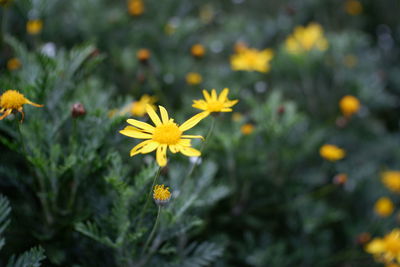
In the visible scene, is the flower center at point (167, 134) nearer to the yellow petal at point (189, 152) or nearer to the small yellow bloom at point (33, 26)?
the yellow petal at point (189, 152)

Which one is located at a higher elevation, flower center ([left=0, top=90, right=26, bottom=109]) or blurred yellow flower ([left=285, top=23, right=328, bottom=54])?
blurred yellow flower ([left=285, top=23, right=328, bottom=54])

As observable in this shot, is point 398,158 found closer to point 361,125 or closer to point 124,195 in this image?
point 361,125

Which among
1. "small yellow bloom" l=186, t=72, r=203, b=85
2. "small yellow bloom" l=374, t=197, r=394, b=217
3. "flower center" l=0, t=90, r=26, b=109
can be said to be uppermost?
"small yellow bloom" l=186, t=72, r=203, b=85

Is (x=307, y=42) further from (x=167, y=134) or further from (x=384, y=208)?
(x=167, y=134)

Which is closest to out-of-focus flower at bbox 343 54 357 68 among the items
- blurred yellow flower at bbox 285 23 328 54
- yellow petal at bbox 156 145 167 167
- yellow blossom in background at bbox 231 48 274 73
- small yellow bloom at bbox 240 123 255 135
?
blurred yellow flower at bbox 285 23 328 54

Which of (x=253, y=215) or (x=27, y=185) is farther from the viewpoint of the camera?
(x=253, y=215)

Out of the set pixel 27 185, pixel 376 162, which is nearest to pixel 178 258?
pixel 27 185

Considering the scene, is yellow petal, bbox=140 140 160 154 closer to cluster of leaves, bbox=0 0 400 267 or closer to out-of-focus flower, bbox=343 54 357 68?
cluster of leaves, bbox=0 0 400 267
